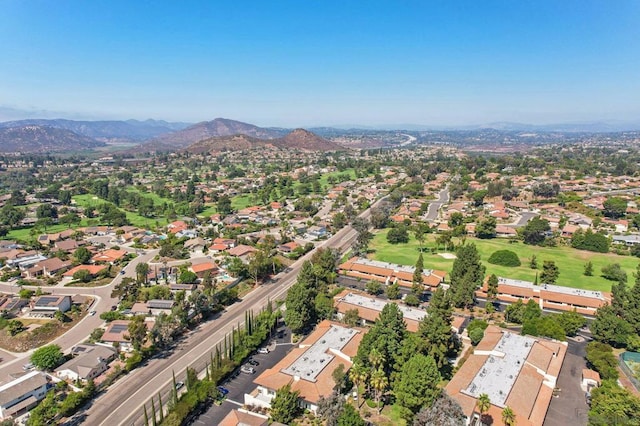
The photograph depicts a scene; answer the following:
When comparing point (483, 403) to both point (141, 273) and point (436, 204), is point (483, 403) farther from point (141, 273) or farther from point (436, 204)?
point (436, 204)

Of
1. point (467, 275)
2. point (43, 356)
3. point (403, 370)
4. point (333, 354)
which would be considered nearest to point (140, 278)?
point (43, 356)

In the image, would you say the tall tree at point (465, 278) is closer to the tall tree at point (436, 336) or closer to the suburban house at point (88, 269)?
the tall tree at point (436, 336)

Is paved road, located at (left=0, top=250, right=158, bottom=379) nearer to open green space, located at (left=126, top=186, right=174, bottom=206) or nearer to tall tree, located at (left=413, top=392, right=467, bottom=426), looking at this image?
tall tree, located at (left=413, top=392, right=467, bottom=426)

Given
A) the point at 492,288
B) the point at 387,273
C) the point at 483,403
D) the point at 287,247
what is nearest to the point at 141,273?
the point at 287,247

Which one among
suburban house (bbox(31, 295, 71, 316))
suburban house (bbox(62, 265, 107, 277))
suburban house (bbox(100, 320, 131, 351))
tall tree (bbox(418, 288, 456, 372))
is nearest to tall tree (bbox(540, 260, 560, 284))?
tall tree (bbox(418, 288, 456, 372))

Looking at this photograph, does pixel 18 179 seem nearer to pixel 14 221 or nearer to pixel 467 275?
pixel 14 221
